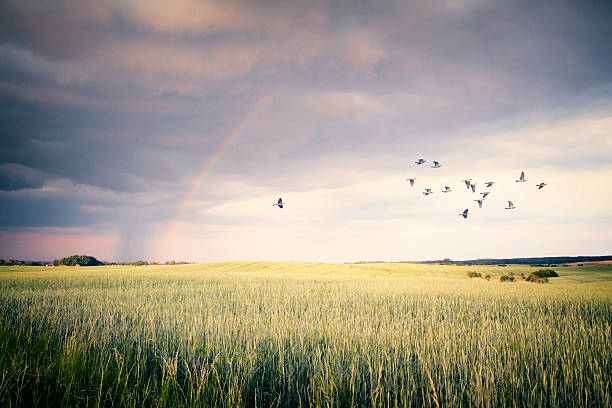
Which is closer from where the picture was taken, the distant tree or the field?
the field

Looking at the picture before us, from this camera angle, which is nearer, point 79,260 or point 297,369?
point 297,369

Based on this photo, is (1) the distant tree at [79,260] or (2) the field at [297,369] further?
(1) the distant tree at [79,260]

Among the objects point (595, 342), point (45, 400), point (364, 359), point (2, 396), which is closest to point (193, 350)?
point (45, 400)

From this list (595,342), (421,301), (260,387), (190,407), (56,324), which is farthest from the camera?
(421,301)

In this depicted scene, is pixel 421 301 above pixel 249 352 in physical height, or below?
below

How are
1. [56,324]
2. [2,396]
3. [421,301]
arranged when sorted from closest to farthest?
[2,396] → [56,324] → [421,301]

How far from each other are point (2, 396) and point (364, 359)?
14.4 ft

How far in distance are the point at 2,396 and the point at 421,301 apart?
12.2 metres

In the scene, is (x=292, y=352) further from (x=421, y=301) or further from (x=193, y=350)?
(x=421, y=301)

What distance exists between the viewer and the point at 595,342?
6.01 m

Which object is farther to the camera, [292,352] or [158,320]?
[158,320]

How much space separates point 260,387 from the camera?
384 centimetres

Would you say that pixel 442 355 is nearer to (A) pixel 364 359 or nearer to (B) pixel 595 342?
(A) pixel 364 359

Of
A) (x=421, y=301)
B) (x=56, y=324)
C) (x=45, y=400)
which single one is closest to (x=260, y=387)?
(x=45, y=400)
